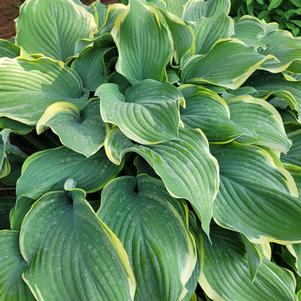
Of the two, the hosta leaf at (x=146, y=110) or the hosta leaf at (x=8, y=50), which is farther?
the hosta leaf at (x=8, y=50)

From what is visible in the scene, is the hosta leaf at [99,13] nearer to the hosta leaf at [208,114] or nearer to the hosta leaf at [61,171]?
the hosta leaf at [208,114]

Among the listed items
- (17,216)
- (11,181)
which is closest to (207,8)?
(11,181)

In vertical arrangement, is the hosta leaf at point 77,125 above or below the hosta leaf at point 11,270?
above

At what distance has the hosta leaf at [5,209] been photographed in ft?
4.38

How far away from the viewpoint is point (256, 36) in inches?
64.4

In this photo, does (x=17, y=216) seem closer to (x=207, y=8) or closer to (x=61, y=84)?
(x=61, y=84)

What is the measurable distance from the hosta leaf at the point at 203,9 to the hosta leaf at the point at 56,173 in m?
0.76

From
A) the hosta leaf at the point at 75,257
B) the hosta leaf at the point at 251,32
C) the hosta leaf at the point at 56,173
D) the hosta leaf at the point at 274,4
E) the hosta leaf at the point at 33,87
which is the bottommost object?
the hosta leaf at the point at 274,4

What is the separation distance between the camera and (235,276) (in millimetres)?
1187

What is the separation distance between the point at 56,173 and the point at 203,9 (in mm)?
924

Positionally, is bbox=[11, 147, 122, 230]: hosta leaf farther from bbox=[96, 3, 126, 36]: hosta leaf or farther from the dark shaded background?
the dark shaded background

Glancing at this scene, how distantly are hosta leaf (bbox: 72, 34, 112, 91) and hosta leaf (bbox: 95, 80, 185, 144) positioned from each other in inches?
5.5

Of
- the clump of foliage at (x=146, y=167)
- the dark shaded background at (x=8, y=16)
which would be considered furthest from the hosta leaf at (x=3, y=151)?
the dark shaded background at (x=8, y=16)

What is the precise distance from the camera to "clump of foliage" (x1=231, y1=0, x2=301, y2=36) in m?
2.68
